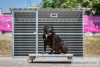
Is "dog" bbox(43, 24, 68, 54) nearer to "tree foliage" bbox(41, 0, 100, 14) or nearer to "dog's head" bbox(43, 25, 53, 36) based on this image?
"dog's head" bbox(43, 25, 53, 36)

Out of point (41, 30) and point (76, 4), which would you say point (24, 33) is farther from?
point (76, 4)

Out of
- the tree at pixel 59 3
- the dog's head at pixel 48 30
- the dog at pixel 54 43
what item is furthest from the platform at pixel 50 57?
the tree at pixel 59 3

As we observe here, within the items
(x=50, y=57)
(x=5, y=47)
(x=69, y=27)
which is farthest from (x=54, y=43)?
(x=5, y=47)

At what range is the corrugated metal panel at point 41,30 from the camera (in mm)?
22941

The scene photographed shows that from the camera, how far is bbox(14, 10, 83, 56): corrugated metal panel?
75.3 ft

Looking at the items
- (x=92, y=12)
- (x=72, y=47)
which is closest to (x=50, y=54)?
(x=72, y=47)

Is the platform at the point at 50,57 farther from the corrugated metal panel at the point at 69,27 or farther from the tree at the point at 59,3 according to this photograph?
the tree at the point at 59,3

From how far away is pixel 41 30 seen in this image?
23.2 metres

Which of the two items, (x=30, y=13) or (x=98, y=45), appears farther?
(x=98, y=45)

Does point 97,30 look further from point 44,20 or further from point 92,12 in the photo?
point 44,20

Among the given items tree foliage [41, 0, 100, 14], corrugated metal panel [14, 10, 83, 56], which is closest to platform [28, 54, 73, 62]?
corrugated metal panel [14, 10, 83, 56]

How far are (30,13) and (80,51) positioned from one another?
309 centimetres

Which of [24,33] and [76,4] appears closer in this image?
[24,33]

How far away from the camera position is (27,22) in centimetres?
2322
